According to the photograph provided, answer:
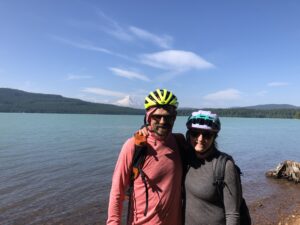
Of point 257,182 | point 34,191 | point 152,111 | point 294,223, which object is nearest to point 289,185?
point 257,182

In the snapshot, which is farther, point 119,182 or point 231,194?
point 119,182

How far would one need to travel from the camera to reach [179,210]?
4359 millimetres

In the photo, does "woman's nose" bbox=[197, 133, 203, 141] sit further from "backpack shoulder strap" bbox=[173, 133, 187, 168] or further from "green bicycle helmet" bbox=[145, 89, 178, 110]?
"green bicycle helmet" bbox=[145, 89, 178, 110]

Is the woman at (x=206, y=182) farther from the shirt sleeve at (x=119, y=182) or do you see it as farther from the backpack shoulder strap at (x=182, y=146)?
the shirt sleeve at (x=119, y=182)

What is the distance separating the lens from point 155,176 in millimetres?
4152

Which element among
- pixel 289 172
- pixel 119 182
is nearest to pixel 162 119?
pixel 119 182

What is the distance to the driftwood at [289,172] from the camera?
75.9ft

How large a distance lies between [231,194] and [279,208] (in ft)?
49.6

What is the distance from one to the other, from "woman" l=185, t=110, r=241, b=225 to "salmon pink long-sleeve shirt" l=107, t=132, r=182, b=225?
0.68ft

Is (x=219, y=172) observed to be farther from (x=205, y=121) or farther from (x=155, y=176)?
(x=155, y=176)

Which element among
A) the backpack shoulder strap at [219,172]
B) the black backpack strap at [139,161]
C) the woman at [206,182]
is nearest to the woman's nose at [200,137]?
the woman at [206,182]

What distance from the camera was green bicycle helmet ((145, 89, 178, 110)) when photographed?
4.30 meters

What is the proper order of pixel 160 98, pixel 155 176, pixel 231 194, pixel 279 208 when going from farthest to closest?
pixel 279 208
pixel 160 98
pixel 155 176
pixel 231 194

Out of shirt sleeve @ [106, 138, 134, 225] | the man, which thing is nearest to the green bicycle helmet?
the man
